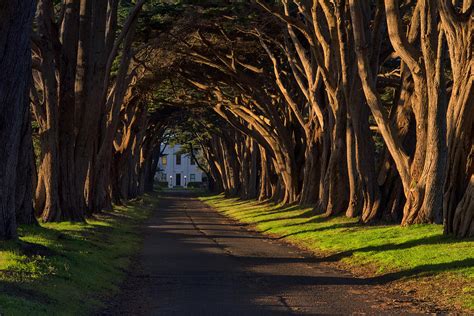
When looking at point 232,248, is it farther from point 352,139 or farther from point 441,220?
point 352,139

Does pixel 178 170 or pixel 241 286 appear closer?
pixel 241 286

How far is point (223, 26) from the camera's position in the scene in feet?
119

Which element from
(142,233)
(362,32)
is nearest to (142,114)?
(142,233)

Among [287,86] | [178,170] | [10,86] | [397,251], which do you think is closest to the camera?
[10,86]

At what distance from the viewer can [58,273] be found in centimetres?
1380

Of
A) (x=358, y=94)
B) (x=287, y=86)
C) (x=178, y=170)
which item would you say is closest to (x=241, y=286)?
(x=358, y=94)

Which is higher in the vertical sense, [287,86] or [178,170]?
[178,170]

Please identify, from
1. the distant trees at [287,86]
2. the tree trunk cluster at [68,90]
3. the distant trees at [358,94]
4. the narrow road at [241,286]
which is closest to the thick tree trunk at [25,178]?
the distant trees at [287,86]

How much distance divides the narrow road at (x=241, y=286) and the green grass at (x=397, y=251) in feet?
2.19

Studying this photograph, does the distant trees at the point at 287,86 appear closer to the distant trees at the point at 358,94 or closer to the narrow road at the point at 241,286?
the distant trees at the point at 358,94

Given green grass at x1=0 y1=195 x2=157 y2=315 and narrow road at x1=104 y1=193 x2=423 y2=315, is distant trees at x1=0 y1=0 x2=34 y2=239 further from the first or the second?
narrow road at x1=104 y1=193 x2=423 y2=315

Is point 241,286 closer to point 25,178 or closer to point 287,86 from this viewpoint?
point 25,178

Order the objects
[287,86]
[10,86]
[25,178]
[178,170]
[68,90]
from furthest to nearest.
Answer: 1. [178,170]
2. [287,86]
3. [68,90]
4. [25,178]
5. [10,86]

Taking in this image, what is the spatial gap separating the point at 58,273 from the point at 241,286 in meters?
2.83
